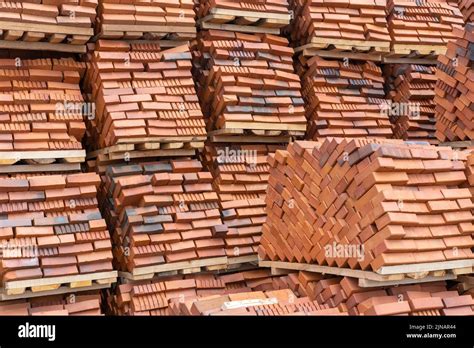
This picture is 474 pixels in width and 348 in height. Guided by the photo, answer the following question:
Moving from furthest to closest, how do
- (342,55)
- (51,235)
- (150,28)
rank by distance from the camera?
(342,55) < (150,28) < (51,235)

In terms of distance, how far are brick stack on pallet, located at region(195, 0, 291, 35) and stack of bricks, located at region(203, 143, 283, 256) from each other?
182cm

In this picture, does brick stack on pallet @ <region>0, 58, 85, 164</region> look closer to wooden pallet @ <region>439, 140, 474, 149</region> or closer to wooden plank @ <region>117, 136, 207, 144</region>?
wooden plank @ <region>117, 136, 207, 144</region>

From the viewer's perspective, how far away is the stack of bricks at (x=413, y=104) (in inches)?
498

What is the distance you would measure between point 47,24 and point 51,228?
2.72 metres

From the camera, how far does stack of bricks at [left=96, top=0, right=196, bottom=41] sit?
34.1 feet

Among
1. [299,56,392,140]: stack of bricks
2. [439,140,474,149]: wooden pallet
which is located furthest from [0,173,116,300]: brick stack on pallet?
[439,140,474,149]: wooden pallet

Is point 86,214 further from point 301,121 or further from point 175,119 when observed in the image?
point 301,121

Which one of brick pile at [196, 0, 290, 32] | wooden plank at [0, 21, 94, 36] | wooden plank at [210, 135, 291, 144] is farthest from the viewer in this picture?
brick pile at [196, 0, 290, 32]

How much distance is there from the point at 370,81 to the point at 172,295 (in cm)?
506

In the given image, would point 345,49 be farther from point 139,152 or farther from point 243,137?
point 139,152

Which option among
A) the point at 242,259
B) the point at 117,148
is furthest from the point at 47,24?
the point at 242,259

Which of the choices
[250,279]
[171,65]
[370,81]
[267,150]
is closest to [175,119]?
[171,65]

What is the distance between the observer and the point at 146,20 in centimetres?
1053

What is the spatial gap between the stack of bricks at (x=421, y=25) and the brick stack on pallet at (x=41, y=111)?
17.5ft
